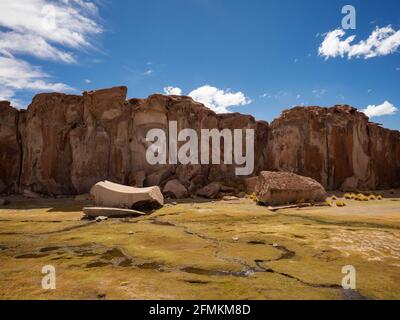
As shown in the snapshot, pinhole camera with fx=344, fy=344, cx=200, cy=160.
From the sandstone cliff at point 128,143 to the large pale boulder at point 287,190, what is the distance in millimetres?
9228

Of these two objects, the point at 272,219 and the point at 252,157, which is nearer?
the point at 272,219

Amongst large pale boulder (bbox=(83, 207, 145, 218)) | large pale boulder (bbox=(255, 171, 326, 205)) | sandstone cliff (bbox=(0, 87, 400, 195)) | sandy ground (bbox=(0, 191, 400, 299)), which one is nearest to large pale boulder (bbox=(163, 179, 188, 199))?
sandstone cliff (bbox=(0, 87, 400, 195))

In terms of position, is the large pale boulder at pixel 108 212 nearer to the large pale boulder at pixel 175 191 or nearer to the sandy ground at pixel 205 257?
the sandy ground at pixel 205 257

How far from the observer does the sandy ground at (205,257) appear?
5602mm

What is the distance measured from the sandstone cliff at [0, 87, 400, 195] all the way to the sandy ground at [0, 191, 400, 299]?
12.6 metres

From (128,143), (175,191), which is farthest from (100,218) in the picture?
(128,143)

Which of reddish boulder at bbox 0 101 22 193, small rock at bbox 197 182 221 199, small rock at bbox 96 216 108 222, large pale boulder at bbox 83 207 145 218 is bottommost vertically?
small rock at bbox 96 216 108 222

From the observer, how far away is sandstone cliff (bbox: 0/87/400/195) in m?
26.4

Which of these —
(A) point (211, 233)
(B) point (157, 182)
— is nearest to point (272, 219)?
(A) point (211, 233)

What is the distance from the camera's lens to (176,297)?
209 inches

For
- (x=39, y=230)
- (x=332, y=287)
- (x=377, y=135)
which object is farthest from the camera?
(x=377, y=135)

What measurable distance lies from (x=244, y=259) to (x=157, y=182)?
1931 cm

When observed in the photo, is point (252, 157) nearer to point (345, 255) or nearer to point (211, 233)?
point (211, 233)

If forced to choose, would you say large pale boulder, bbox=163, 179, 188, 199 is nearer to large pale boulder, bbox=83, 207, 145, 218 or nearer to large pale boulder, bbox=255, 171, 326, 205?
large pale boulder, bbox=255, 171, 326, 205
